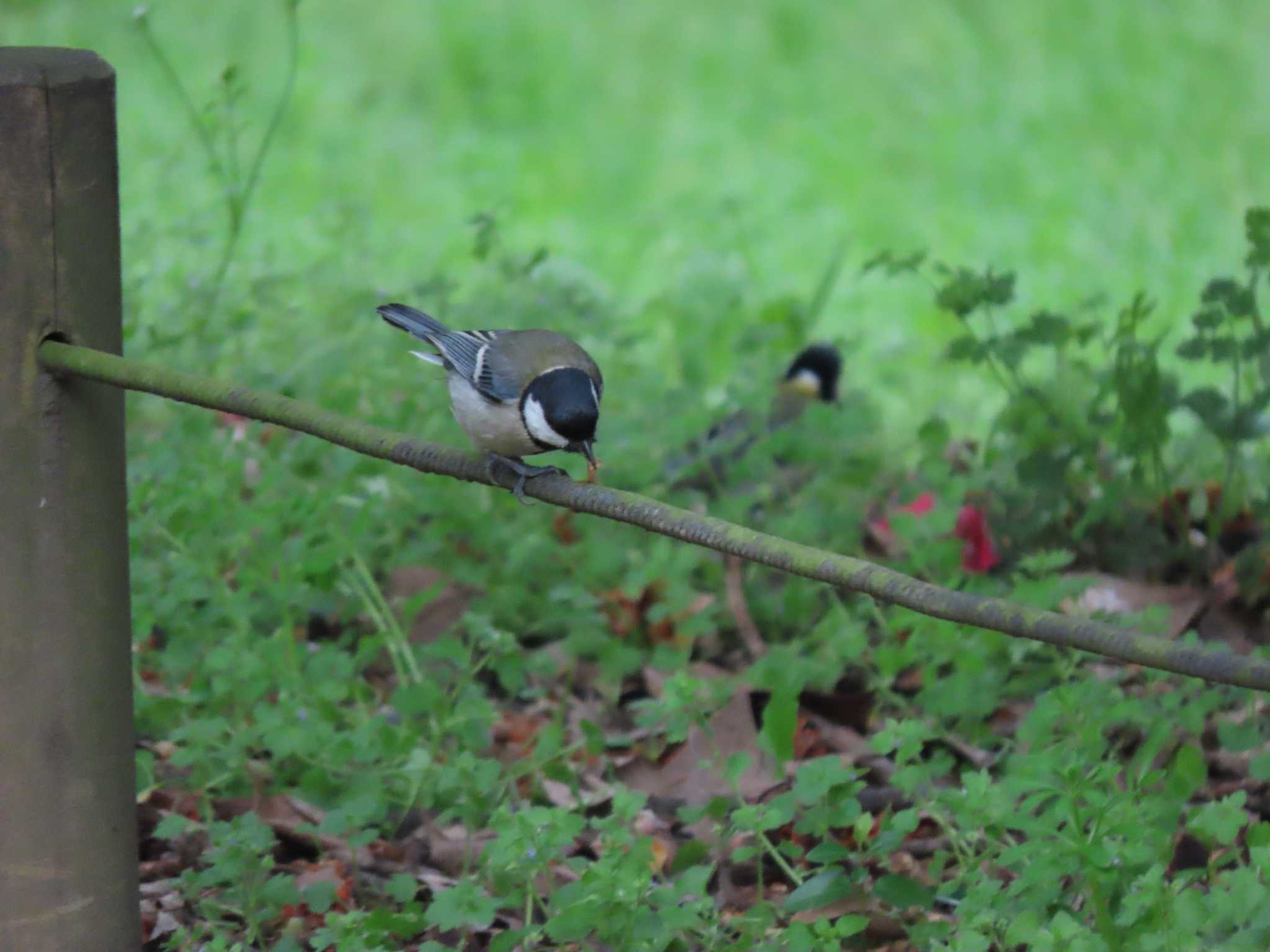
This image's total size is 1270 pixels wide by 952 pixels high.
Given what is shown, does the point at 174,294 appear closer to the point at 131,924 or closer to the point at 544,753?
the point at 544,753

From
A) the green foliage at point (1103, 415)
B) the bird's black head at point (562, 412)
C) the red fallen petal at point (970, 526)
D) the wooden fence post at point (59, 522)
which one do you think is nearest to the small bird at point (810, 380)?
the green foliage at point (1103, 415)

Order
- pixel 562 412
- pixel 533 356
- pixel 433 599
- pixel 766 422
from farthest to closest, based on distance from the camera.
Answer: pixel 766 422 < pixel 433 599 < pixel 533 356 < pixel 562 412

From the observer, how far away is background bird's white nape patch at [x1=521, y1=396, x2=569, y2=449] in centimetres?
293

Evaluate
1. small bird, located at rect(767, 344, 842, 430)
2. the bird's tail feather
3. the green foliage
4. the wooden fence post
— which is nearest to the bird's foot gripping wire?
the bird's tail feather

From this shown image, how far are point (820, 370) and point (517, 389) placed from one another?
2.44 metres

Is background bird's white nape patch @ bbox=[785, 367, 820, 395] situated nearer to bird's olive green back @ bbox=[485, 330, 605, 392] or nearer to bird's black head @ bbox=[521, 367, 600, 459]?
bird's olive green back @ bbox=[485, 330, 605, 392]

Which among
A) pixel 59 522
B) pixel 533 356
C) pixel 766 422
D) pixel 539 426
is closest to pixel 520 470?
pixel 539 426

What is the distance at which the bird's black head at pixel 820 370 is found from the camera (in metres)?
5.36

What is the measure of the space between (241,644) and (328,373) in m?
1.30

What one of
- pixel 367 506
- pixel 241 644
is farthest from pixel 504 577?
pixel 241 644

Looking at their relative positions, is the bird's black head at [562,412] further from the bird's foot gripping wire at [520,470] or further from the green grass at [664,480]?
the green grass at [664,480]

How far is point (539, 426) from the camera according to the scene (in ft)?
9.68

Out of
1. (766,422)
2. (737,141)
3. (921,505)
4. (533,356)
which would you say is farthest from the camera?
(737,141)

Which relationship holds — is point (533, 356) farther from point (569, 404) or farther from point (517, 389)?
point (569, 404)
